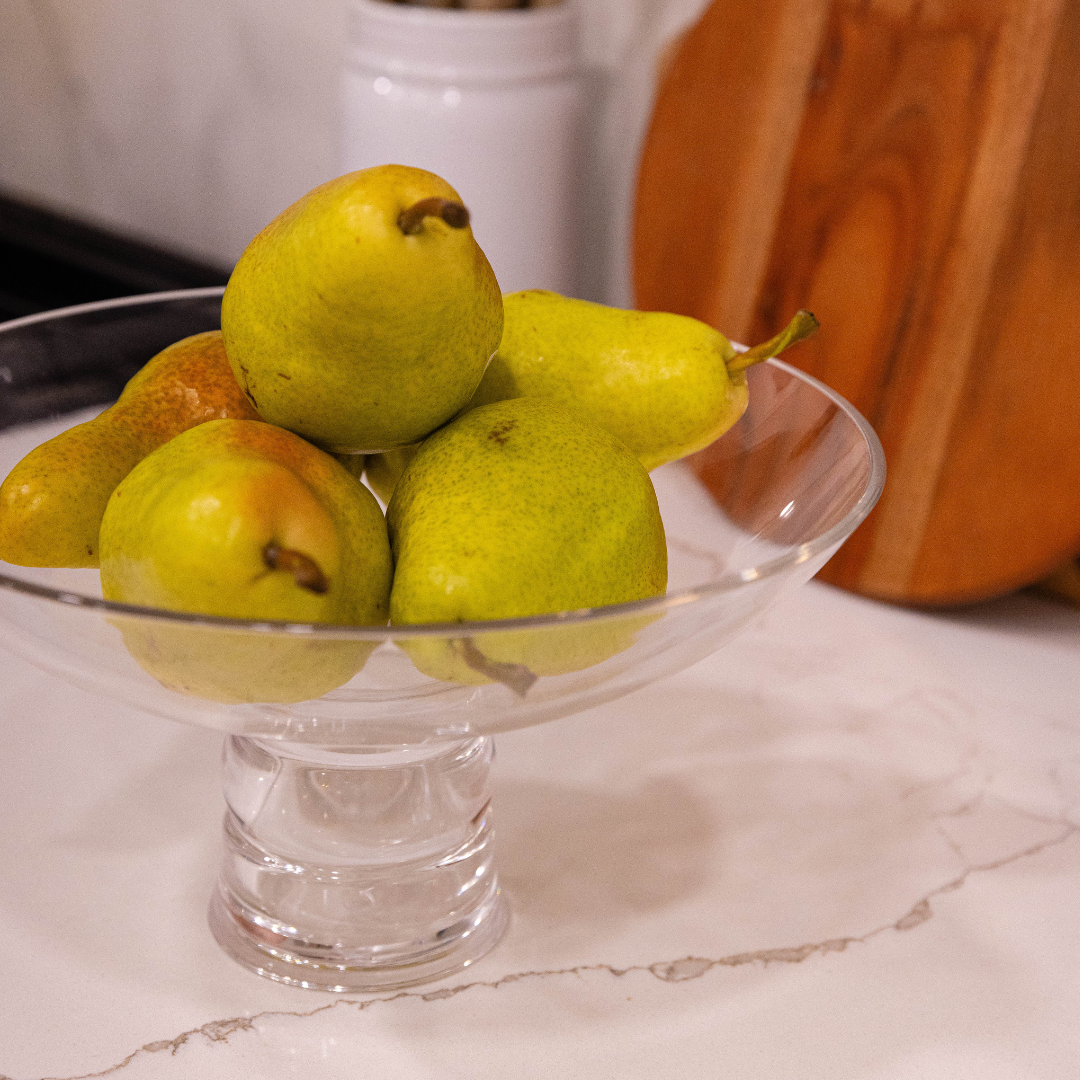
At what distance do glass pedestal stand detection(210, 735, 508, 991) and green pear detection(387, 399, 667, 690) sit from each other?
11 cm

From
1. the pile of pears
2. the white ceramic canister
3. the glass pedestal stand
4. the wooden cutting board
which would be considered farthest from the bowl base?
the white ceramic canister

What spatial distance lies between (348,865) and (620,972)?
11 centimetres

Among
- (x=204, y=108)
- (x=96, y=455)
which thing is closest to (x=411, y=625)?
(x=96, y=455)

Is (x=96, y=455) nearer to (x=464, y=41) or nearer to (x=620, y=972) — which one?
(x=620, y=972)

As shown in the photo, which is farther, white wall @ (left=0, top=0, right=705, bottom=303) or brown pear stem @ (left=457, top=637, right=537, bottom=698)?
white wall @ (left=0, top=0, right=705, bottom=303)

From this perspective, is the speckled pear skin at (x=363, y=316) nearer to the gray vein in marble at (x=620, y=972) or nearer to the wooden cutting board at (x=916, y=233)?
the gray vein in marble at (x=620, y=972)

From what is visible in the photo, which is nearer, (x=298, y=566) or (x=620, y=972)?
(x=298, y=566)

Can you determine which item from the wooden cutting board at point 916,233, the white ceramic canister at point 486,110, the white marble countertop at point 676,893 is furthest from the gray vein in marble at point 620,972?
the white ceramic canister at point 486,110

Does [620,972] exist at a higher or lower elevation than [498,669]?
lower

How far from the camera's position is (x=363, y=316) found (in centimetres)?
40

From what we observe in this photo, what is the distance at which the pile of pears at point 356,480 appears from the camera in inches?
14.1

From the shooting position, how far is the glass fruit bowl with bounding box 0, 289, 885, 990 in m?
0.35

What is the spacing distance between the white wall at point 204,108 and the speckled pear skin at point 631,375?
0.47 metres

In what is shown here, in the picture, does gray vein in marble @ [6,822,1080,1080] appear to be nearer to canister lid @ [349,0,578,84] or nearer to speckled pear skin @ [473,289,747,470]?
speckled pear skin @ [473,289,747,470]
